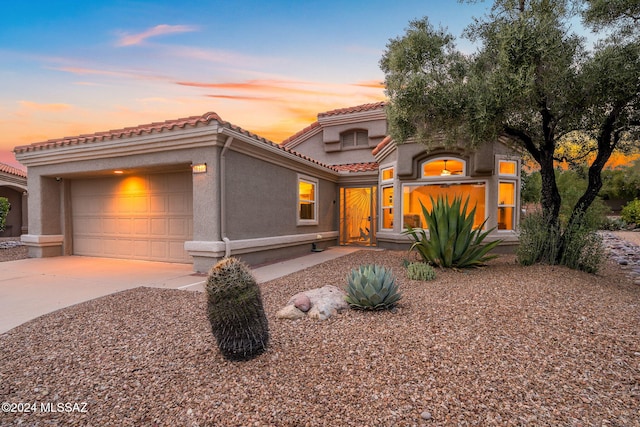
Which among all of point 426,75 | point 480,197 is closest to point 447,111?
point 426,75

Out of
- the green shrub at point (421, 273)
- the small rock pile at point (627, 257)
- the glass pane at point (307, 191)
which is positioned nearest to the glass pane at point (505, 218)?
the small rock pile at point (627, 257)

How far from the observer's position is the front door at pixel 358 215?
1345 cm

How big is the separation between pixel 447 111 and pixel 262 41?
6.62 metres

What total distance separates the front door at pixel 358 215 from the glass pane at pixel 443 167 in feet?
9.53

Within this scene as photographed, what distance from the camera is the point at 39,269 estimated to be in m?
7.94

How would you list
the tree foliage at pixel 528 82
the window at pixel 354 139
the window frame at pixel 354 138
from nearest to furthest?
the tree foliage at pixel 528 82, the window frame at pixel 354 138, the window at pixel 354 139

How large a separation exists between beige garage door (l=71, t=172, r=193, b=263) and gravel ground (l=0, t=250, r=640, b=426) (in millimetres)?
4606

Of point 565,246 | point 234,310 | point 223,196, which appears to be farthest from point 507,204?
point 234,310

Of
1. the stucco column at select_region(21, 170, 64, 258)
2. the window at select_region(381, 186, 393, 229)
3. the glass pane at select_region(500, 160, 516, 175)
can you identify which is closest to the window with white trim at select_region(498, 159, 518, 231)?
the glass pane at select_region(500, 160, 516, 175)

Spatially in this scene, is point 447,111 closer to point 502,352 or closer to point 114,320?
point 502,352

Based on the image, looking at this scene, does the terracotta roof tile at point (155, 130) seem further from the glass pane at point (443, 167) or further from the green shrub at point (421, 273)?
the green shrub at point (421, 273)

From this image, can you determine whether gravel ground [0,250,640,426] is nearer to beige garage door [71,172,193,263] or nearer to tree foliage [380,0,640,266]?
tree foliage [380,0,640,266]

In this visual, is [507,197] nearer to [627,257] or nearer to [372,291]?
[627,257]

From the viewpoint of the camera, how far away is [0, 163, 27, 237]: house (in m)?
16.9
